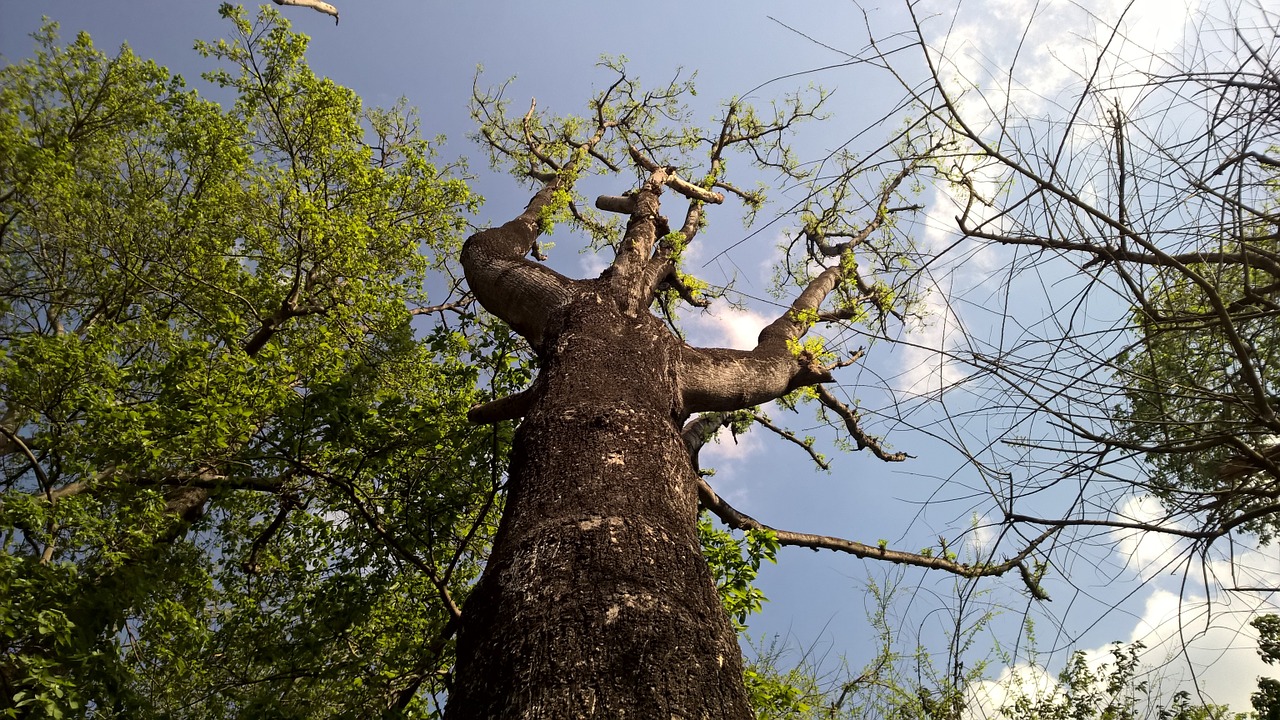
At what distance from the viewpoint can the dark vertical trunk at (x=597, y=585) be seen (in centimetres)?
137

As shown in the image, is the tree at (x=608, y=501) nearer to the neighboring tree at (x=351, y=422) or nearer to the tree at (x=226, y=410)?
the neighboring tree at (x=351, y=422)

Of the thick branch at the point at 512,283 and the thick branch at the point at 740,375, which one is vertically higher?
the thick branch at the point at 512,283

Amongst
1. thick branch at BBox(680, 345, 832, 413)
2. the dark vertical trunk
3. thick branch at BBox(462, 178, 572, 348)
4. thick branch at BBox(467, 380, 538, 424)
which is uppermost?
thick branch at BBox(462, 178, 572, 348)

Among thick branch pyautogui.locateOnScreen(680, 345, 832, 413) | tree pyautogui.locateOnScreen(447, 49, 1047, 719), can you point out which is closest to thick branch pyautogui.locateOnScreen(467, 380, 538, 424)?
tree pyautogui.locateOnScreen(447, 49, 1047, 719)

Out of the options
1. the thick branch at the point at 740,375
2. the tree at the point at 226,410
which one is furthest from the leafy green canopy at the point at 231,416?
the thick branch at the point at 740,375

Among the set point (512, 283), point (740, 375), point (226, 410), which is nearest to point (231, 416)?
point (226, 410)

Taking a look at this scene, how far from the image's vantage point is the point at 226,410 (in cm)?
424

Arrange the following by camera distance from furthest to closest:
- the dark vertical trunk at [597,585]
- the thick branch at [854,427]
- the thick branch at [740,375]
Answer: the thick branch at [854,427] < the thick branch at [740,375] < the dark vertical trunk at [597,585]

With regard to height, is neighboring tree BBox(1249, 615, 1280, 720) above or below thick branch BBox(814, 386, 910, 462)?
below

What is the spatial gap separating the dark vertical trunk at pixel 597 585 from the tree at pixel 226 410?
5.58 feet

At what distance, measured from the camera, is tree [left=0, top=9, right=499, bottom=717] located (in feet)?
12.9

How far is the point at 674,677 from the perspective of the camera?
1.39 m

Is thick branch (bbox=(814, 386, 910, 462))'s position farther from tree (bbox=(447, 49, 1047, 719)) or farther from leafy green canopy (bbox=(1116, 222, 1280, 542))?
leafy green canopy (bbox=(1116, 222, 1280, 542))

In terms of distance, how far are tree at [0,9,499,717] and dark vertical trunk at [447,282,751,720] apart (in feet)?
5.58
